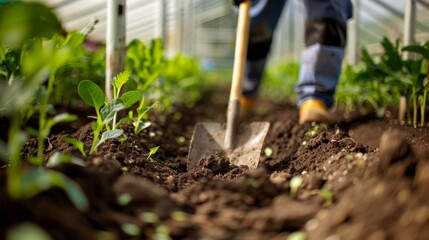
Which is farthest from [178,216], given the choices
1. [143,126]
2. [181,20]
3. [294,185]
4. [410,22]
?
[181,20]

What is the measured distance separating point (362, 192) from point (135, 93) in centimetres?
78

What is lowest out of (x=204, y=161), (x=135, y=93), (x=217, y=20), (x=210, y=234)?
(x=210, y=234)

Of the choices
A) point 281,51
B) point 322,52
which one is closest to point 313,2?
point 322,52

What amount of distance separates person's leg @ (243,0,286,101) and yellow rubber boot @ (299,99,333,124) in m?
0.92

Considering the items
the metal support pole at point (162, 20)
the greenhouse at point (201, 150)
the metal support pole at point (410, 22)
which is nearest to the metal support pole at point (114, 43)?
the greenhouse at point (201, 150)

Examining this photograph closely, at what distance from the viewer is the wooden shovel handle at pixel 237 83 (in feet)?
6.22

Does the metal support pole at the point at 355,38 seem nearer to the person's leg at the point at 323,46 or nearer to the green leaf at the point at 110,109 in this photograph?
the person's leg at the point at 323,46

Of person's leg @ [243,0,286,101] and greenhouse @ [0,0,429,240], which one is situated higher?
person's leg @ [243,0,286,101]

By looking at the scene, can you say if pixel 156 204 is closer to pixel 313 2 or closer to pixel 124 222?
pixel 124 222

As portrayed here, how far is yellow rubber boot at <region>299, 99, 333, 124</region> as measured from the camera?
6.75ft

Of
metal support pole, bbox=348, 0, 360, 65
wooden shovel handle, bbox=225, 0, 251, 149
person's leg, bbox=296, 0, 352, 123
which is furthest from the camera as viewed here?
metal support pole, bbox=348, 0, 360, 65

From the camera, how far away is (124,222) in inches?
30.6

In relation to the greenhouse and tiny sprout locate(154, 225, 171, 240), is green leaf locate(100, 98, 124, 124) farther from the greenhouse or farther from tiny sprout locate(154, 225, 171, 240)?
tiny sprout locate(154, 225, 171, 240)

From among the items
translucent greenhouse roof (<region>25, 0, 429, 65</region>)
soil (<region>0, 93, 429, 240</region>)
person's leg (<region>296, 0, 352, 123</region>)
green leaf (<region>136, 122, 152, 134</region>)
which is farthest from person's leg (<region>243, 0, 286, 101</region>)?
soil (<region>0, 93, 429, 240</region>)
